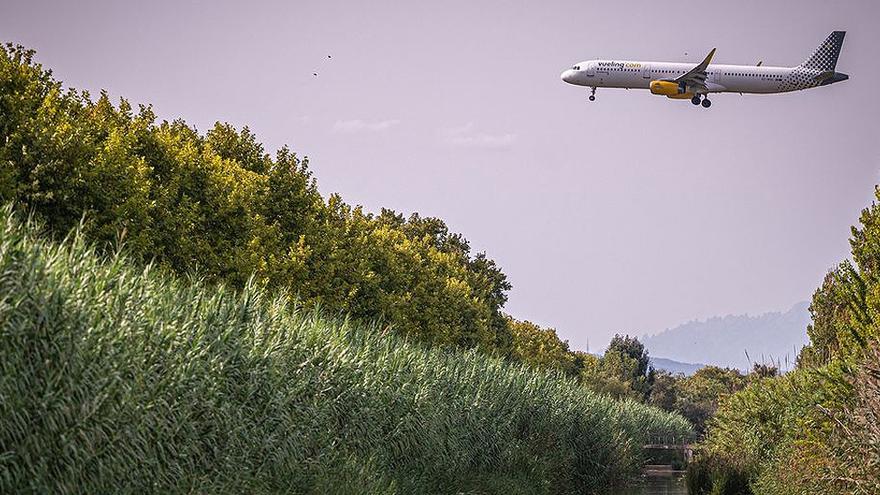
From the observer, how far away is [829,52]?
8906 centimetres

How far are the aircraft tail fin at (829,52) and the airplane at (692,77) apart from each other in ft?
25.3

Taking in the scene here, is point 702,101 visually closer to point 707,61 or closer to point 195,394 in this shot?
point 707,61

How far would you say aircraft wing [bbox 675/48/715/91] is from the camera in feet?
237

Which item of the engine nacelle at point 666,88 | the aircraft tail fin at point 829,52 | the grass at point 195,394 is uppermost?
the aircraft tail fin at point 829,52

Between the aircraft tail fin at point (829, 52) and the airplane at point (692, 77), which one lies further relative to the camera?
the aircraft tail fin at point (829, 52)

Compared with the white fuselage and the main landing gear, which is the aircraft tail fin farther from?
the main landing gear

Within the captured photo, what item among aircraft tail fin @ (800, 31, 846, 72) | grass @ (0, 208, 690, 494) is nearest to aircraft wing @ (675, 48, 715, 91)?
aircraft tail fin @ (800, 31, 846, 72)

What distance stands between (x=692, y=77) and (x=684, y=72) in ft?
9.56

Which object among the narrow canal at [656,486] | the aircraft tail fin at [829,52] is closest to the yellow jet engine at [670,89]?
the aircraft tail fin at [829,52]

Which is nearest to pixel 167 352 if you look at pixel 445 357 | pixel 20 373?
pixel 20 373

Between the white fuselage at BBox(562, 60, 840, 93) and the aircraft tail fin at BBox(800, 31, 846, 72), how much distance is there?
9.39 m

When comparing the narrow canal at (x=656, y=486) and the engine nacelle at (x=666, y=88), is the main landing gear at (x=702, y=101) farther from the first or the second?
the narrow canal at (x=656, y=486)

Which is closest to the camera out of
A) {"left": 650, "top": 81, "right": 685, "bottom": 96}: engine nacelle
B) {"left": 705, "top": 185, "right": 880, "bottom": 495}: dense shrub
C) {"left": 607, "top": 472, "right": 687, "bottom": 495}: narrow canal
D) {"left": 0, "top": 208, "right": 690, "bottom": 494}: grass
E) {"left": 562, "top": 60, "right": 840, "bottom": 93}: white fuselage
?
{"left": 0, "top": 208, "right": 690, "bottom": 494}: grass

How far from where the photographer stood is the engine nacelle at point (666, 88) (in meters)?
71.0
